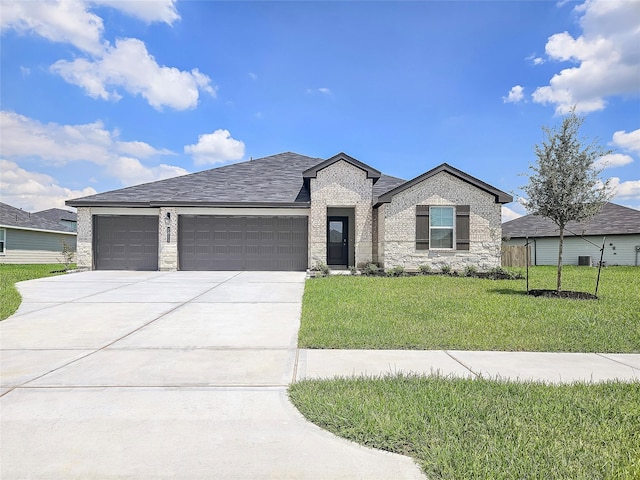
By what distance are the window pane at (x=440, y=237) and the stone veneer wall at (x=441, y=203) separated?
30cm

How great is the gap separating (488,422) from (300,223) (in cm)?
1468

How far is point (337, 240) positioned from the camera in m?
18.4

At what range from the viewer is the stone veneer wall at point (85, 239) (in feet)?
56.2

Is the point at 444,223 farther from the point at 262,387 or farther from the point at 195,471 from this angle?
the point at 195,471

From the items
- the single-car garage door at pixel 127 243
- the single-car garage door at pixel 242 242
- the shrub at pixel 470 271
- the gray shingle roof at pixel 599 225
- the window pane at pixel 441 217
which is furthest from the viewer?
the gray shingle roof at pixel 599 225

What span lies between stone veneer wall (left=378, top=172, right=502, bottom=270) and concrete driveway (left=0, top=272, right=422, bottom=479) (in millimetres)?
9063

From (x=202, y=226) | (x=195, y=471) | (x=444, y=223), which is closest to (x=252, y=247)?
(x=202, y=226)

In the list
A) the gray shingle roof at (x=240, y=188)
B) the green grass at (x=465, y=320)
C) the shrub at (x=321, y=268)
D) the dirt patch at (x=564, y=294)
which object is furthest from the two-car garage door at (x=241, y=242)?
the dirt patch at (x=564, y=294)

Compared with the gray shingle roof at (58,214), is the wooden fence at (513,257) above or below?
below

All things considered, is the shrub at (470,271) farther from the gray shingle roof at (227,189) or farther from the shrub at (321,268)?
the gray shingle roof at (227,189)

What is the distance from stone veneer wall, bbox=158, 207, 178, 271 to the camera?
16844 millimetres

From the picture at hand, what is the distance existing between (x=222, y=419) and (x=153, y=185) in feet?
59.1

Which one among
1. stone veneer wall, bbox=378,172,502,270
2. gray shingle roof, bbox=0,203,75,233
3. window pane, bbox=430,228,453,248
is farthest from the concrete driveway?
gray shingle roof, bbox=0,203,75,233

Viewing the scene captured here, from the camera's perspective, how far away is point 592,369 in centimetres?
453
